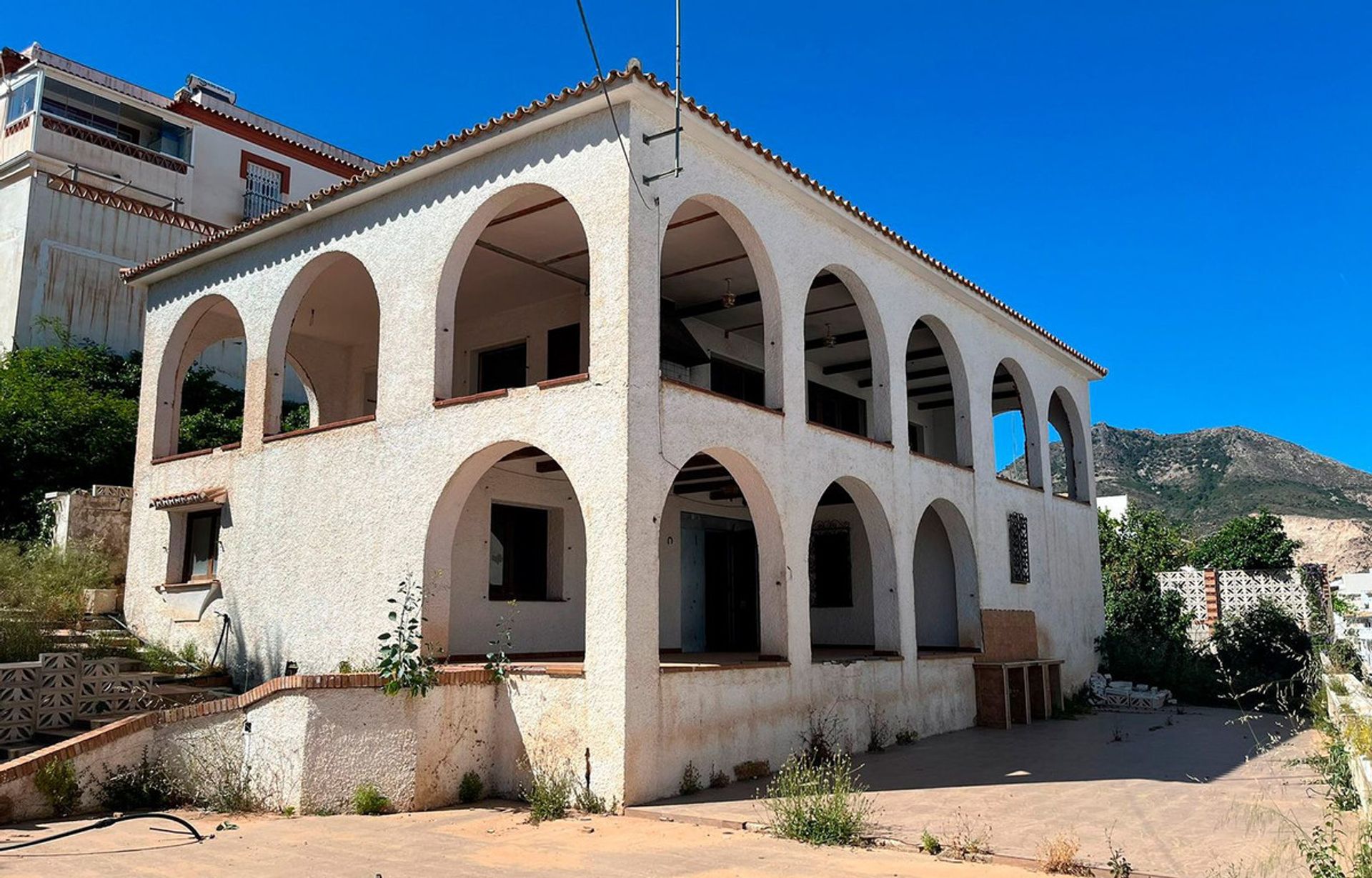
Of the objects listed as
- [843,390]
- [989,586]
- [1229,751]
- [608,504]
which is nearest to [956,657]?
[989,586]

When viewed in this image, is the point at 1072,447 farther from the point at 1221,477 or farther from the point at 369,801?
the point at 1221,477

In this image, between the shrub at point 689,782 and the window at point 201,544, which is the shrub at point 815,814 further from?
the window at point 201,544

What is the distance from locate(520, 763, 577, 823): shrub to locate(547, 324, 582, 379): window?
20.3 ft

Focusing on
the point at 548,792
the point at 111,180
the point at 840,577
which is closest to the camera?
the point at 548,792

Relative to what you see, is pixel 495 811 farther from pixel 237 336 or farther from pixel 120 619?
pixel 237 336

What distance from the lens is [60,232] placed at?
22062mm

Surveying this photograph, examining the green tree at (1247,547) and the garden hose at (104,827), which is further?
the green tree at (1247,547)

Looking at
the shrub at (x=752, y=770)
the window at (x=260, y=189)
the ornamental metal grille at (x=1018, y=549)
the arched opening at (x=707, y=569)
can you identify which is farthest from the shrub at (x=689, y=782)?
the window at (x=260, y=189)

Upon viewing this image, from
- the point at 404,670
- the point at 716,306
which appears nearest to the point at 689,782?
the point at 404,670

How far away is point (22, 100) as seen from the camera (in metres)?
26.0

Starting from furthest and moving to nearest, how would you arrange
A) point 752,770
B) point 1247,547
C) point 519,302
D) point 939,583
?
point 1247,547 → point 939,583 → point 519,302 → point 752,770

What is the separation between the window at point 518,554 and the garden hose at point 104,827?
516 centimetres

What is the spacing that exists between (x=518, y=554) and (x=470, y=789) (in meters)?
4.53

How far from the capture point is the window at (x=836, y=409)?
61.5 feet
